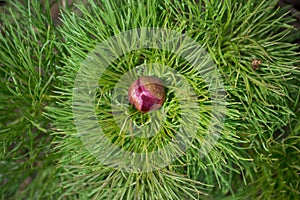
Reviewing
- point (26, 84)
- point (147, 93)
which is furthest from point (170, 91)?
point (26, 84)

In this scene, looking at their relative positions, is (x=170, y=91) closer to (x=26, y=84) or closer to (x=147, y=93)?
(x=147, y=93)

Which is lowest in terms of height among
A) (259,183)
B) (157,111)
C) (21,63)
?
(259,183)

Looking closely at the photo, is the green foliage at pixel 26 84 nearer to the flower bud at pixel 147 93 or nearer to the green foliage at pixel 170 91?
the green foliage at pixel 170 91

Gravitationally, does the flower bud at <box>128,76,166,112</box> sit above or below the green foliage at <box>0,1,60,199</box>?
below

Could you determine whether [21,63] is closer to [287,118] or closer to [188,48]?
[188,48]

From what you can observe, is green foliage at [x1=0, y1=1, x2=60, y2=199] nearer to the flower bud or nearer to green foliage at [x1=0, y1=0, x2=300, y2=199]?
green foliage at [x1=0, y1=0, x2=300, y2=199]

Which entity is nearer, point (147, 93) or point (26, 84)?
point (147, 93)

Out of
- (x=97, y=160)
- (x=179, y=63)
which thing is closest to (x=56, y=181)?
(x=97, y=160)

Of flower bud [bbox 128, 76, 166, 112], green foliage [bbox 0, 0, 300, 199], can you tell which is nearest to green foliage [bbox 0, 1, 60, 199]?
green foliage [bbox 0, 0, 300, 199]
